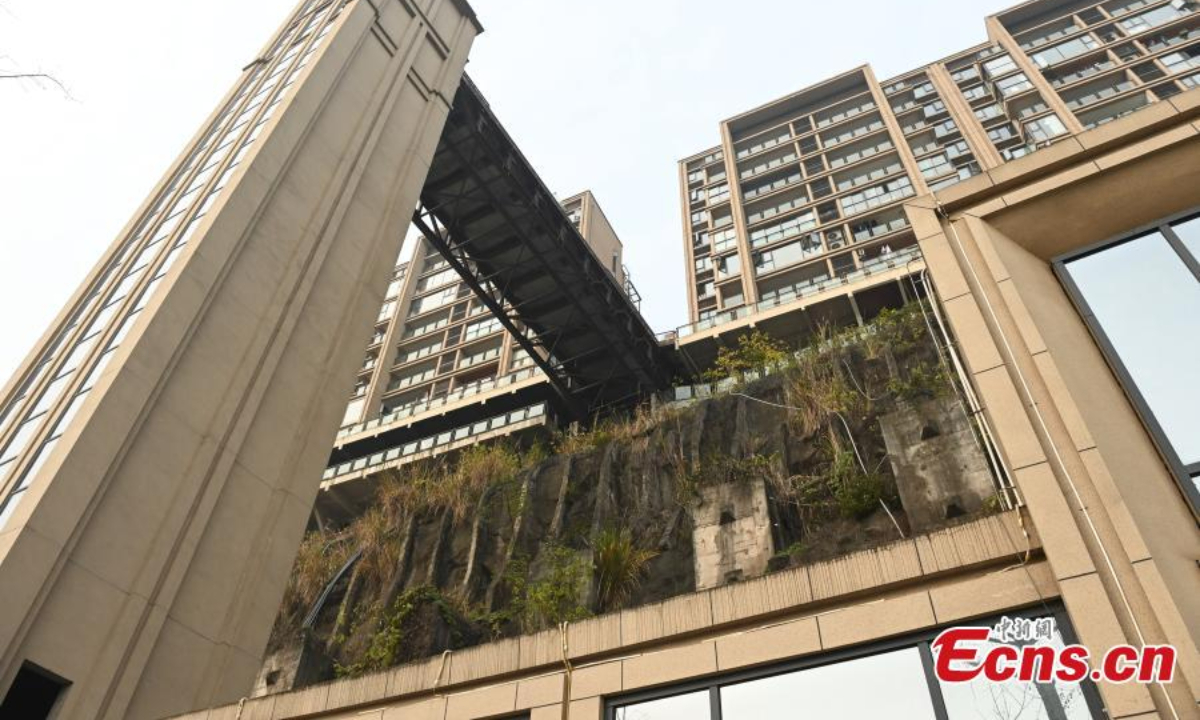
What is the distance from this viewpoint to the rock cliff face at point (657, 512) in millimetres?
17297

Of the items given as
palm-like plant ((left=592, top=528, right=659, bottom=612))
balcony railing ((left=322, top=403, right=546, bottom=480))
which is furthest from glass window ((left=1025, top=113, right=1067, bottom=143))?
palm-like plant ((left=592, top=528, right=659, bottom=612))

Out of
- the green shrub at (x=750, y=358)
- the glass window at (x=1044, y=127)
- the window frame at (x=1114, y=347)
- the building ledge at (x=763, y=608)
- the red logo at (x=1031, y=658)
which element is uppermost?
the glass window at (x=1044, y=127)

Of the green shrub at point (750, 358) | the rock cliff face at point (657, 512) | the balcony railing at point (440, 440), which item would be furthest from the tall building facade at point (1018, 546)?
the balcony railing at point (440, 440)

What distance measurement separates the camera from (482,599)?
72.3 ft

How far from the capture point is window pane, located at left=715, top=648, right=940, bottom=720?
641cm

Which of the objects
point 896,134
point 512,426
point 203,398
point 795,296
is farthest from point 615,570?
point 896,134

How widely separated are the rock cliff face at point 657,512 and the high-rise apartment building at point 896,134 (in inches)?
982

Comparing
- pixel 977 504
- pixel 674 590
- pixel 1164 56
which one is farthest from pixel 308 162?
pixel 1164 56

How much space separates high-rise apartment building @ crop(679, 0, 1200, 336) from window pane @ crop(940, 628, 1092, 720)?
142 feet

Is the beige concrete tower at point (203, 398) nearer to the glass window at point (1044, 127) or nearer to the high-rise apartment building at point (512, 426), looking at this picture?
the high-rise apartment building at point (512, 426)

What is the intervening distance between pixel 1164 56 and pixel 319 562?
56304mm

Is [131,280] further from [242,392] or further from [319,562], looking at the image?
[319,562]

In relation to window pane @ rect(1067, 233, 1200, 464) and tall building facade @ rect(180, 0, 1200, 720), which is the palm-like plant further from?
window pane @ rect(1067, 233, 1200, 464)

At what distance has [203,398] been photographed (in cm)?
1770
